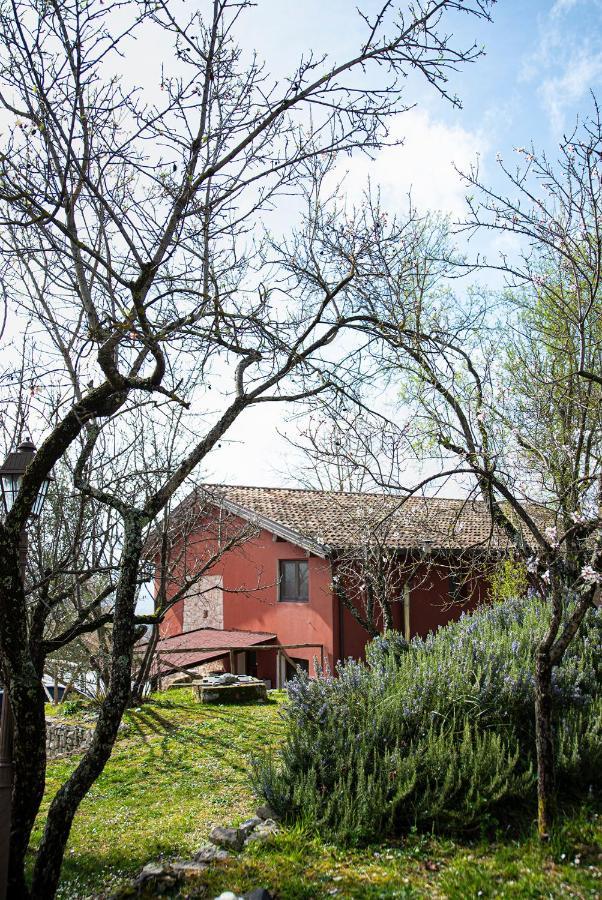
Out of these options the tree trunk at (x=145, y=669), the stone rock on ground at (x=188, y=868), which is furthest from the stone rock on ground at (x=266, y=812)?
the tree trunk at (x=145, y=669)

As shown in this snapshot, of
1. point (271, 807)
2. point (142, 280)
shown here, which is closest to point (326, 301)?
point (142, 280)

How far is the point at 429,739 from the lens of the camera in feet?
19.9

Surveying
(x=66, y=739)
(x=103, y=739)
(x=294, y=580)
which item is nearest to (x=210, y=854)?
(x=103, y=739)

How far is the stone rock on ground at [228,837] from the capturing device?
5.54 m

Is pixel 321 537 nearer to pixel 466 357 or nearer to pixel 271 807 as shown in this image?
pixel 466 357

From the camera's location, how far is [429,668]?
7.01 metres

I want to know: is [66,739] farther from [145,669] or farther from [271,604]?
[271,604]

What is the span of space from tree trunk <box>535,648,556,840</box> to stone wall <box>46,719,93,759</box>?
7090 millimetres

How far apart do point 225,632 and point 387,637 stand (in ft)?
37.7

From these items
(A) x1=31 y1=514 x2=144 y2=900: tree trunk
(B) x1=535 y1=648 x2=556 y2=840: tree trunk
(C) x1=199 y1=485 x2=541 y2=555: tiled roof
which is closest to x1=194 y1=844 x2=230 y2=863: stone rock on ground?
(A) x1=31 y1=514 x2=144 y2=900: tree trunk

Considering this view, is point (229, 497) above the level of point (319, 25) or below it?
below

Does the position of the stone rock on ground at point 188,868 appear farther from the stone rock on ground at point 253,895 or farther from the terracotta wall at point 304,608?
the terracotta wall at point 304,608

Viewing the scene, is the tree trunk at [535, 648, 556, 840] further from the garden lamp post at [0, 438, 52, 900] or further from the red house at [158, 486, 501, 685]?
the red house at [158, 486, 501, 685]

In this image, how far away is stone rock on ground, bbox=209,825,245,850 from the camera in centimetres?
554
